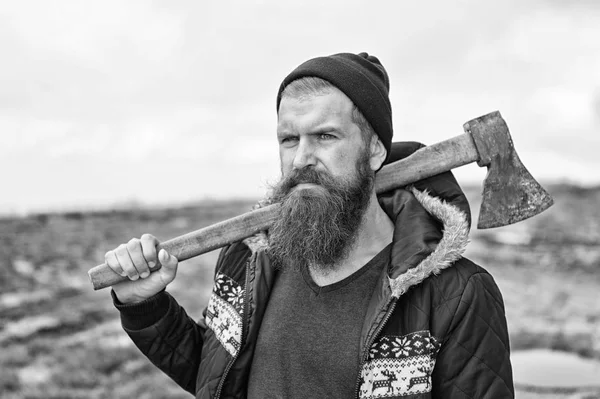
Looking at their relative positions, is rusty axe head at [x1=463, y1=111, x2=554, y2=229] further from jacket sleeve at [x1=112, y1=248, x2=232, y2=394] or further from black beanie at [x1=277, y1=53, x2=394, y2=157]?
jacket sleeve at [x1=112, y1=248, x2=232, y2=394]

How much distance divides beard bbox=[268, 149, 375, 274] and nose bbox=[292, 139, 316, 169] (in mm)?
32

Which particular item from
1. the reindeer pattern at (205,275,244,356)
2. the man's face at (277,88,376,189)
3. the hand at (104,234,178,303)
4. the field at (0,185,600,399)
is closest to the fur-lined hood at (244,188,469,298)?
the reindeer pattern at (205,275,244,356)

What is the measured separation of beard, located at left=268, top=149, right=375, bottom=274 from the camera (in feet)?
9.29

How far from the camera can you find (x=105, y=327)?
7.87 meters

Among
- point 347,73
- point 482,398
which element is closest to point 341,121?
point 347,73

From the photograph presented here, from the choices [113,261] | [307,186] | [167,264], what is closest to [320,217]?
[307,186]

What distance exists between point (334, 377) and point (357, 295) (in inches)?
14.6

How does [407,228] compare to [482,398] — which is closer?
[482,398]

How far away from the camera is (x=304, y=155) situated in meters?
2.77

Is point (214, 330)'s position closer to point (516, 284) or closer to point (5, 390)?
point (5, 390)

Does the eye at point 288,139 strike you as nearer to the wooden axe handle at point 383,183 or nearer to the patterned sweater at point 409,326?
the wooden axe handle at point 383,183

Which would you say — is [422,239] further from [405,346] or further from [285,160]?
[285,160]

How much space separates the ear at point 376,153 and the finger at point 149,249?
1.10 metres

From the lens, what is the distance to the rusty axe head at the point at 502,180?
3.04 m
